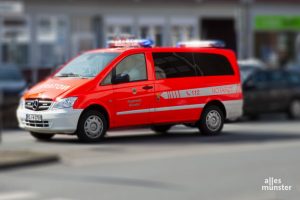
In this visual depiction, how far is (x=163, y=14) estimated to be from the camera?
5891 millimetres

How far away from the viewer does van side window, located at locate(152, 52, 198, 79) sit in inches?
166

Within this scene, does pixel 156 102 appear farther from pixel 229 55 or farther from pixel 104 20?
pixel 104 20

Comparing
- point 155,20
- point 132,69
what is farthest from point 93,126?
point 155,20

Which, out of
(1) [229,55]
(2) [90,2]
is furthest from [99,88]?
(2) [90,2]

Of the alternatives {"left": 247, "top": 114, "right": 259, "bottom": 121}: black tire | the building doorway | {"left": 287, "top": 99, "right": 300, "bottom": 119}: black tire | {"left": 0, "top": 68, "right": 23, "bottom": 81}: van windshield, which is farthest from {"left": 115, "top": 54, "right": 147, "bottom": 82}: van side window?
{"left": 0, "top": 68, "right": 23, "bottom": 81}: van windshield

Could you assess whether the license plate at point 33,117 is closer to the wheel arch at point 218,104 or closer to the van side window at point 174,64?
the van side window at point 174,64

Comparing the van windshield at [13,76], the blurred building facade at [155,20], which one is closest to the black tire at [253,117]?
the blurred building facade at [155,20]

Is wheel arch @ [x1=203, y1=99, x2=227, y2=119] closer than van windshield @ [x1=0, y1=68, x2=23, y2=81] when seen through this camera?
Yes

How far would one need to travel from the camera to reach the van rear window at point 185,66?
4211 millimetres

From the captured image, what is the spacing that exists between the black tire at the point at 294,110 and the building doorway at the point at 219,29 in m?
0.62

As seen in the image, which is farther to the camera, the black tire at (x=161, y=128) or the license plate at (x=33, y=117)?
the black tire at (x=161, y=128)

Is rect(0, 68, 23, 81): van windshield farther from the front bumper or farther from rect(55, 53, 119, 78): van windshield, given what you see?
the front bumper

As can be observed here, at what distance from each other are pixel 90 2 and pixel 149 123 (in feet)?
8.10

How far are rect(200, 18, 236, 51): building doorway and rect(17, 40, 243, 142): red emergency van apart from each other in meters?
1.16
